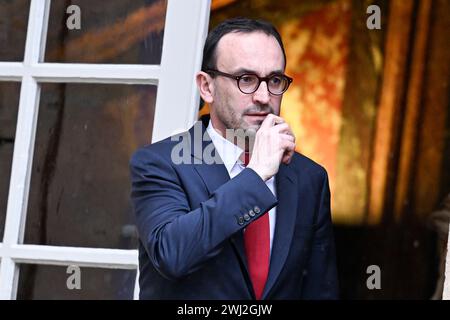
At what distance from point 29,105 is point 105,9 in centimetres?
36

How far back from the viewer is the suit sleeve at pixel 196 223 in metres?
2.22

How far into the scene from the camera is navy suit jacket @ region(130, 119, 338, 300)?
2234 millimetres

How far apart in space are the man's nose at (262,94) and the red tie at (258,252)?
244 millimetres

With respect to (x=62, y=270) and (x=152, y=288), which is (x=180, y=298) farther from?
(x=62, y=270)

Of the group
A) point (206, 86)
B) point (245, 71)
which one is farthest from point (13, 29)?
point (245, 71)

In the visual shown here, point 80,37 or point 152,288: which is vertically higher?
point 80,37

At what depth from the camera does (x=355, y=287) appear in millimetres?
5168

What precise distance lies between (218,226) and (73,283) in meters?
1.03

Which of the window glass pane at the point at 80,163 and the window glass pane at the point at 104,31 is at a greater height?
the window glass pane at the point at 104,31

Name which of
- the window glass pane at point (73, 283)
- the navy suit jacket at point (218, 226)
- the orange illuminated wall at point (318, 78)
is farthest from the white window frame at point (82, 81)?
the orange illuminated wall at point (318, 78)

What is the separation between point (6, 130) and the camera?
324 cm

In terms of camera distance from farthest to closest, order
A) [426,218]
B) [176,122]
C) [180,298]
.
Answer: [426,218] < [176,122] < [180,298]

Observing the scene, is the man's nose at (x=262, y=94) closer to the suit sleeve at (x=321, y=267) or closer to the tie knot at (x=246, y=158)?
the tie knot at (x=246, y=158)
